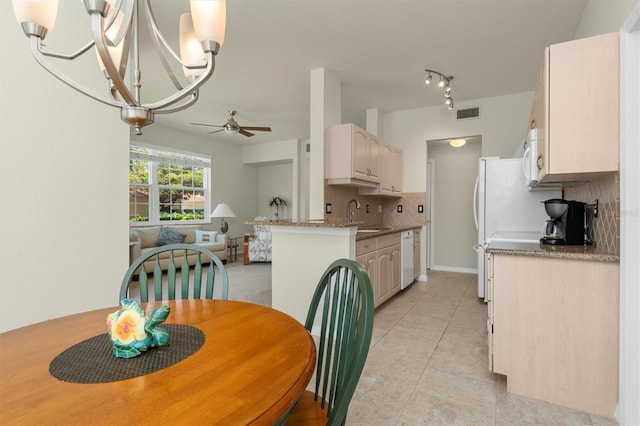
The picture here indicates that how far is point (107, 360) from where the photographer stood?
87cm

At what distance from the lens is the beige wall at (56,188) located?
1767 millimetres

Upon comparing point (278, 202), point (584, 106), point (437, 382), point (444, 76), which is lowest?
point (437, 382)

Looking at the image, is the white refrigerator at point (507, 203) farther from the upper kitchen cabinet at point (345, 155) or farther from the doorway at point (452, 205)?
the doorway at point (452, 205)

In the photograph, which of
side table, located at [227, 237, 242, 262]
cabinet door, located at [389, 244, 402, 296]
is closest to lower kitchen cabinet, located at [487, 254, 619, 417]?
cabinet door, located at [389, 244, 402, 296]

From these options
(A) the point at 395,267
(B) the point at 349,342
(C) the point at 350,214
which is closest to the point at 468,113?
(C) the point at 350,214

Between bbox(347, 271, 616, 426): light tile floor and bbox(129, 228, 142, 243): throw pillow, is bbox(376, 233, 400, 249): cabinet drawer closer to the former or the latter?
bbox(347, 271, 616, 426): light tile floor

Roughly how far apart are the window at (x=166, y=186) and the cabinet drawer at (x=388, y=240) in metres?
4.81

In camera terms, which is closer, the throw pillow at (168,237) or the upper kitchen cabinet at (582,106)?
the upper kitchen cabinet at (582,106)

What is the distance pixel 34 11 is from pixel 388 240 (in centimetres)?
333

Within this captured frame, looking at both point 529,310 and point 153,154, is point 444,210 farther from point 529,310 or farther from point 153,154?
point 153,154

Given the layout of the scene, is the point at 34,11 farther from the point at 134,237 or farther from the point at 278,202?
the point at 278,202

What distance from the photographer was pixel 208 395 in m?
0.71

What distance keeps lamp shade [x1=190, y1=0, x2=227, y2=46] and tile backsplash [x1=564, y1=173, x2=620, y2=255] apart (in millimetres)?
2132

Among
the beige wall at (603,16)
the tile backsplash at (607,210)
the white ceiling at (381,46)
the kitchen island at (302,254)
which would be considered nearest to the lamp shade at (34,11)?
the white ceiling at (381,46)
